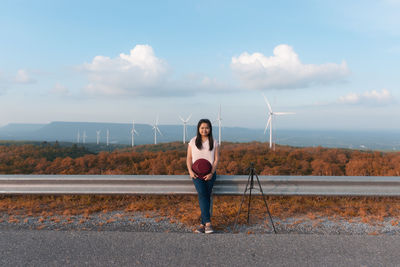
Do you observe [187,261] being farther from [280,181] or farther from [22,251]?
[280,181]

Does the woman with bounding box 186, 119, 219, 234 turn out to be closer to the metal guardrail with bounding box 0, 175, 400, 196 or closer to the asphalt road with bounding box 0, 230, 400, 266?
the metal guardrail with bounding box 0, 175, 400, 196

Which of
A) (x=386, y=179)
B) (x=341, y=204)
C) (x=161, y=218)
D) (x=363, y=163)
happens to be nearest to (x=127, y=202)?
(x=161, y=218)

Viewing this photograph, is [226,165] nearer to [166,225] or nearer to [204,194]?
[204,194]

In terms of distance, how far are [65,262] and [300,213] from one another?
3845mm

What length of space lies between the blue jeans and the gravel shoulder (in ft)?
0.87

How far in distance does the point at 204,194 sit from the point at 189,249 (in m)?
1.26

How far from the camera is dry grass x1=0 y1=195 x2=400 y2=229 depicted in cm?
510

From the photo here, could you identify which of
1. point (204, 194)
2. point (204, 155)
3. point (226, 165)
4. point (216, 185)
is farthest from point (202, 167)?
point (226, 165)

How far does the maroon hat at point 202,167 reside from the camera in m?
4.90

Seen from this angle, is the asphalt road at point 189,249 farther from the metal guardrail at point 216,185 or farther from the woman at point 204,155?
the metal guardrail at point 216,185

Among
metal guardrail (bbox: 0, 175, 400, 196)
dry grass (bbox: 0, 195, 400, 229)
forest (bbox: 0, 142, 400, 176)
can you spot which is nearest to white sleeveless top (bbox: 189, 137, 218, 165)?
metal guardrail (bbox: 0, 175, 400, 196)

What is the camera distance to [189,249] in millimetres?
3695

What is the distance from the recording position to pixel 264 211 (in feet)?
17.9

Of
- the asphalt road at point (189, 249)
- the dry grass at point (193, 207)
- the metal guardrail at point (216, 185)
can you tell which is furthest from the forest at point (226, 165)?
the asphalt road at point (189, 249)
